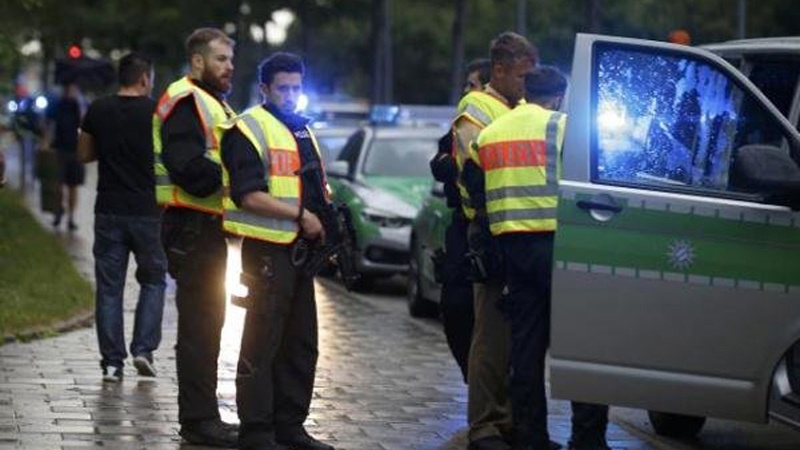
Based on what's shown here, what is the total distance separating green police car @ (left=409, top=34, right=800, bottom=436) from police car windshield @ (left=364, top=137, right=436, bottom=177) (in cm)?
1152

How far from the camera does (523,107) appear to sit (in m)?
9.22

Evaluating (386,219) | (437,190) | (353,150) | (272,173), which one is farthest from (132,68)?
(353,150)

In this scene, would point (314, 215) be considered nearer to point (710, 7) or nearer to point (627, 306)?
point (627, 306)

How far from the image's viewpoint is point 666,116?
8.65 meters

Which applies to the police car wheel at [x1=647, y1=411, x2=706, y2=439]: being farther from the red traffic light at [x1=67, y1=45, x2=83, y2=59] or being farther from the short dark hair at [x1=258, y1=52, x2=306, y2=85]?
the red traffic light at [x1=67, y1=45, x2=83, y2=59]

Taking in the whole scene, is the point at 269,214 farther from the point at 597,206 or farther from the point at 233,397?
the point at 233,397

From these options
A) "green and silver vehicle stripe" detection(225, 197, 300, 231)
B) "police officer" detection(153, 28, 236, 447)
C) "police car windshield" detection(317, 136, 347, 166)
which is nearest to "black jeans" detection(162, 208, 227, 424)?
"police officer" detection(153, 28, 236, 447)

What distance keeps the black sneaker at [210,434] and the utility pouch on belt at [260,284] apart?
0.73 meters

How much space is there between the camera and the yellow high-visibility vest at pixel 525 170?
9.05 m

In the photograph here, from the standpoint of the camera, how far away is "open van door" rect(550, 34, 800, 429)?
27.2ft

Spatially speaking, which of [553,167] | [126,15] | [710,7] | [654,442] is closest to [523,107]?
[553,167]

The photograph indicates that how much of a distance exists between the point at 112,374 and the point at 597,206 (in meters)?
4.27

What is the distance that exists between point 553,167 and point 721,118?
842 mm

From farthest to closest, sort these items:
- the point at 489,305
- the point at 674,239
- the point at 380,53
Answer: the point at 380,53 → the point at 489,305 → the point at 674,239
